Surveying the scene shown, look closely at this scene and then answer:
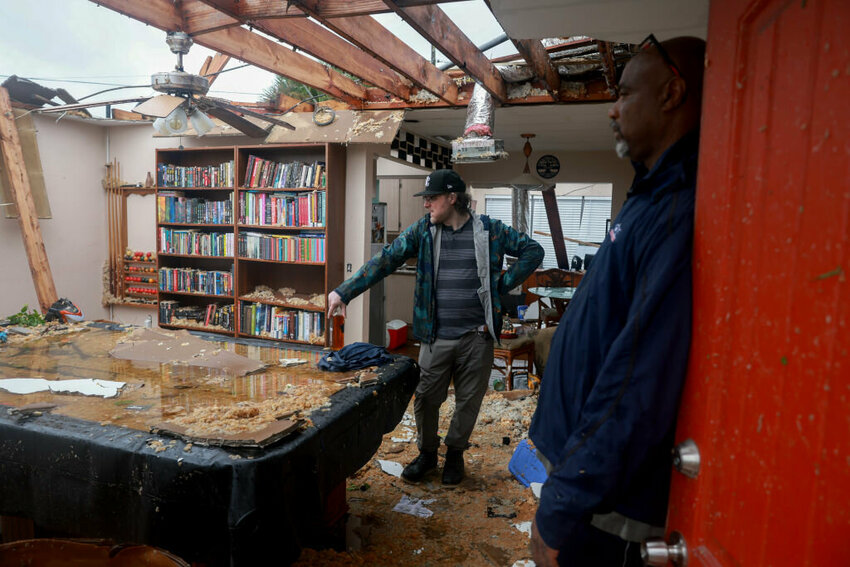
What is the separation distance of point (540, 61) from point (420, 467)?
8.75ft

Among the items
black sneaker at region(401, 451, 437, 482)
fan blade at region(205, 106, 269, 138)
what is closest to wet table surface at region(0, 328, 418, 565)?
black sneaker at region(401, 451, 437, 482)

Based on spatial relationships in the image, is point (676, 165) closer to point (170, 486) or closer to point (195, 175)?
point (170, 486)

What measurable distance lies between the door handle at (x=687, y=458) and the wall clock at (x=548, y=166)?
691 centimetres

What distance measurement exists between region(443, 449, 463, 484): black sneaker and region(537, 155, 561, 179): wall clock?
17.5 feet

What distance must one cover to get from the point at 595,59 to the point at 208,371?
319 cm

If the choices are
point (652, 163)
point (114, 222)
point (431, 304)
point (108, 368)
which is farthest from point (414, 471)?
point (114, 222)

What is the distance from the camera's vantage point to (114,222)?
6188 millimetres

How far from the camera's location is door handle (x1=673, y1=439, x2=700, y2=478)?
770 mm

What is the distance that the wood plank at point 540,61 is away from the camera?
312 cm

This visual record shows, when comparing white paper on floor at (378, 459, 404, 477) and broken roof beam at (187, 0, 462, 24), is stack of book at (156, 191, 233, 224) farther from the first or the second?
white paper on floor at (378, 459, 404, 477)

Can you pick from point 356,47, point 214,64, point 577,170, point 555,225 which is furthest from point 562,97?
point 555,225

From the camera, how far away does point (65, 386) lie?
78.3 inches

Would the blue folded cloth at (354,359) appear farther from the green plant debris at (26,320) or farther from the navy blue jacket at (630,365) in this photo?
the green plant debris at (26,320)

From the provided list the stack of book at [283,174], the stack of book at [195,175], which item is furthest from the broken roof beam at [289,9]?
the stack of book at [195,175]
